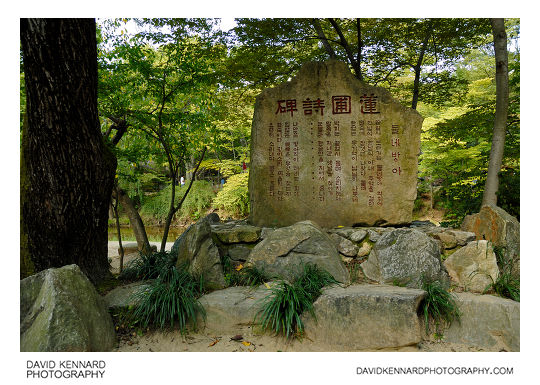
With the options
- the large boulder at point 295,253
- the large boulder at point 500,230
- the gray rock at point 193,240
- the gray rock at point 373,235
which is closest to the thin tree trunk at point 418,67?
the large boulder at point 500,230

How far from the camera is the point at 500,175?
5.30 metres

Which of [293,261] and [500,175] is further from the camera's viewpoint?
[500,175]

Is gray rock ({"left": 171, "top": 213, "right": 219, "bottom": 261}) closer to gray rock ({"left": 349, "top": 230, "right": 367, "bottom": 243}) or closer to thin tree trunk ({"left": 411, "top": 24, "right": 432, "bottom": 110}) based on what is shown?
gray rock ({"left": 349, "top": 230, "right": 367, "bottom": 243})

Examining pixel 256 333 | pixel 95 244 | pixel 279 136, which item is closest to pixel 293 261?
pixel 256 333

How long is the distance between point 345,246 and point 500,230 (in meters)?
1.76

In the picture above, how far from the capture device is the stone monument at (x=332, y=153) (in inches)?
178

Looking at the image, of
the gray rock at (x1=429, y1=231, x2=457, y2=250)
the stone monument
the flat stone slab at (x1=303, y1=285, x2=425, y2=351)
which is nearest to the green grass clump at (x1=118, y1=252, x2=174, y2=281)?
the stone monument

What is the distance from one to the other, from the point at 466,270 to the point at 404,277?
71 cm

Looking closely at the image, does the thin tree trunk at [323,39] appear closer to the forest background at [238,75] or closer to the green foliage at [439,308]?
the forest background at [238,75]

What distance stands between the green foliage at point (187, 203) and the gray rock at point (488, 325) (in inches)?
557

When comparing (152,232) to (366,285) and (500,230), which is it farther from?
(500,230)

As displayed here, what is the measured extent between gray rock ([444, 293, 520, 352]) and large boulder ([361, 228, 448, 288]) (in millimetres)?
442

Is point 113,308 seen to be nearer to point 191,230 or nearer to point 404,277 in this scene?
point 191,230

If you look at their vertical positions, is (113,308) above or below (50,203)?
below
